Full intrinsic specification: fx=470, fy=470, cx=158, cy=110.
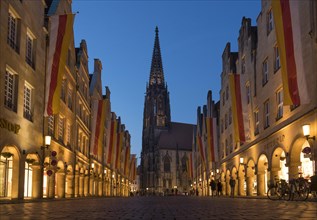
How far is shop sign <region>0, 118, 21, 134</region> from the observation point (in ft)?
73.5

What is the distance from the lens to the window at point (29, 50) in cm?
2787

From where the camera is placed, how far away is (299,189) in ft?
74.6

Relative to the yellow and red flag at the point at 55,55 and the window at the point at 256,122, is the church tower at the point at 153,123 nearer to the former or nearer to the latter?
the window at the point at 256,122

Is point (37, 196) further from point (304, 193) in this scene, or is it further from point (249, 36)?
point (249, 36)

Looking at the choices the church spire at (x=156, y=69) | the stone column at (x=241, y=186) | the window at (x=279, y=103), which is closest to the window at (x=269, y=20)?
the window at (x=279, y=103)

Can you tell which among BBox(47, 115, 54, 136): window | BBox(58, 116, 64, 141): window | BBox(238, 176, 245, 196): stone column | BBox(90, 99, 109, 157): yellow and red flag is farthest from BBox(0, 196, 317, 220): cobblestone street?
BBox(238, 176, 245, 196): stone column

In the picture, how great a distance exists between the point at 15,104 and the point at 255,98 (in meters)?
20.9

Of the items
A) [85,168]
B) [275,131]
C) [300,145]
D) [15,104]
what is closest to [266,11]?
[275,131]

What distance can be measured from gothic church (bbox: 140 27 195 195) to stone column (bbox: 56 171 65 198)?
327 ft

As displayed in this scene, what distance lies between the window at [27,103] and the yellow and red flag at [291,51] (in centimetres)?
1456

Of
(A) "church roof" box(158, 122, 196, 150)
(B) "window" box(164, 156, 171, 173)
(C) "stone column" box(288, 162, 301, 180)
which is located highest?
(A) "church roof" box(158, 122, 196, 150)

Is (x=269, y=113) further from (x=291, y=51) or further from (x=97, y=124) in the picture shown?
(x=97, y=124)

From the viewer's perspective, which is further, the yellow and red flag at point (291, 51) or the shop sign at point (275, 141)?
the shop sign at point (275, 141)

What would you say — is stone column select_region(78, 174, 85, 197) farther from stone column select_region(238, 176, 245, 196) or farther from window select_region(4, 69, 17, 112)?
window select_region(4, 69, 17, 112)
